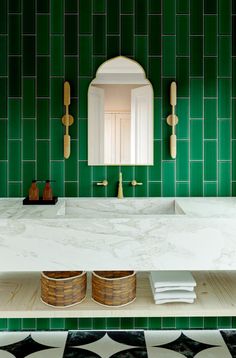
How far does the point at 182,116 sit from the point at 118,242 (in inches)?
48.1

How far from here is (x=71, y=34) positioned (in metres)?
3.31

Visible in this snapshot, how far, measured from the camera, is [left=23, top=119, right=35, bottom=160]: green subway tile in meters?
3.33

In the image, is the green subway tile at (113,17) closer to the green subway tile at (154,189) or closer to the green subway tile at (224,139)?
the green subway tile at (224,139)

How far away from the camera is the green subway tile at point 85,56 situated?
3.31 metres

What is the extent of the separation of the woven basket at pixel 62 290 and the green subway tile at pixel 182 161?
1.14 metres

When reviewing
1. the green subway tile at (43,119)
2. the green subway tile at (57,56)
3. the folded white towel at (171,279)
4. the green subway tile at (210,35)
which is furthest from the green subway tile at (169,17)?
the folded white towel at (171,279)

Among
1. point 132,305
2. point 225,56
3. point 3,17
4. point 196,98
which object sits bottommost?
point 132,305

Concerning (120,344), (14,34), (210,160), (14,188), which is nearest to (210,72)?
(210,160)

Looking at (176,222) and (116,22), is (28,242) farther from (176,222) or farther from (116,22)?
(116,22)

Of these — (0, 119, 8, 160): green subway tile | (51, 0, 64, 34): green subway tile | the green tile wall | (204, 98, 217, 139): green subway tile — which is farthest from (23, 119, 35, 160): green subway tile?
(204, 98, 217, 139): green subway tile

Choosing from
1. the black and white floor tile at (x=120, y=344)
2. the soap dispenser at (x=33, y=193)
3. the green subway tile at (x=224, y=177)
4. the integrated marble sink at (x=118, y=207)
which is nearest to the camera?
the black and white floor tile at (x=120, y=344)

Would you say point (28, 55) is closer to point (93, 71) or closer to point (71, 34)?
point (71, 34)

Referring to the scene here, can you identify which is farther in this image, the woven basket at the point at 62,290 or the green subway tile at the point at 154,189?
the green subway tile at the point at 154,189

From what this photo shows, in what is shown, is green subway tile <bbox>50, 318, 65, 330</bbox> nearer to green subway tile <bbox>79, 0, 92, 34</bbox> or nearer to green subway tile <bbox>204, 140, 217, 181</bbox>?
green subway tile <bbox>204, 140, 217, 181</bbox>
